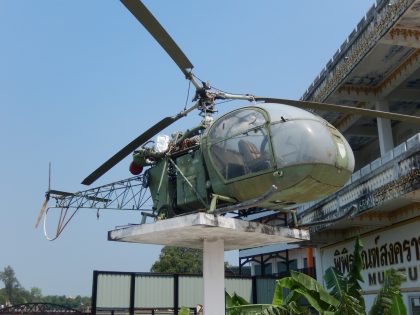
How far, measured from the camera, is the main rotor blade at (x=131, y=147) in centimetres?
928

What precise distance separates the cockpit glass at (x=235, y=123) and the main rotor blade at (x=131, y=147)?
137cm

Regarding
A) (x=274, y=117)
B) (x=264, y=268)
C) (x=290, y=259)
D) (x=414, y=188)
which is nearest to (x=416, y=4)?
(x=414, y=188)

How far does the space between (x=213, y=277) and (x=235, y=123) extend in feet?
8.87

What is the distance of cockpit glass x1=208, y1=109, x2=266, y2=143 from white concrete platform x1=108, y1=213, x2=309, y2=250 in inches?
52.4

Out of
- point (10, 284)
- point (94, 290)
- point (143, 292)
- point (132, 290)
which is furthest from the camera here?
point (10, 284)

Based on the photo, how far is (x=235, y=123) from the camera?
25.4 ft

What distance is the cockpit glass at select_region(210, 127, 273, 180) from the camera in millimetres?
7325

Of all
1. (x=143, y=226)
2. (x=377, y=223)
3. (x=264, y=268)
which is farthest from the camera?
(x=264, y=268)

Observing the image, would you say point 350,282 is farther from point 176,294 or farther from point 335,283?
point 176,294

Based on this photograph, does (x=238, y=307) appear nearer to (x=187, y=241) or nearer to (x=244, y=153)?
(x=187, y=241)

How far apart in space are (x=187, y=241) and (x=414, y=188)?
7388 mm

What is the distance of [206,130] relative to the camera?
8266mm

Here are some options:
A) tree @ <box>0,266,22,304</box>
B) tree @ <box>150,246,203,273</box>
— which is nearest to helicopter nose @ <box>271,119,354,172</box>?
tree @ <box>150,246,203,273</box>

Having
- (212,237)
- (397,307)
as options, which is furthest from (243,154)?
(397,307)
